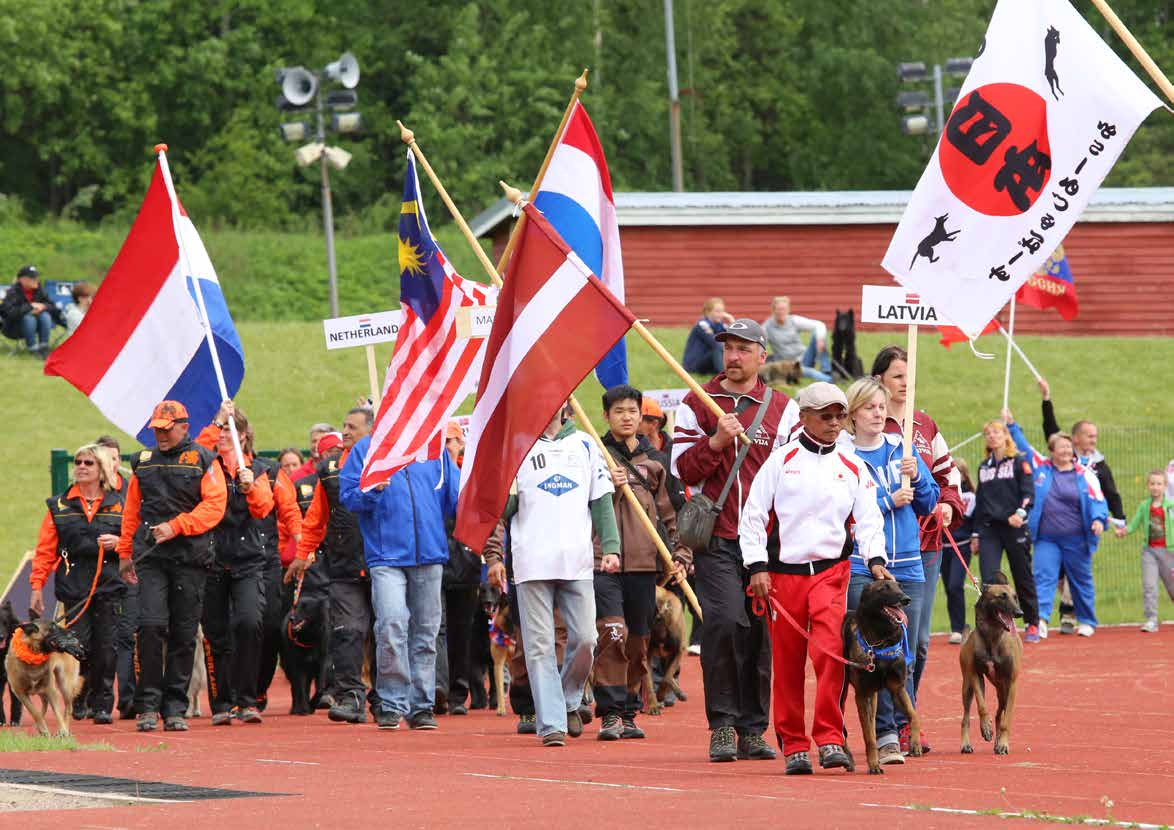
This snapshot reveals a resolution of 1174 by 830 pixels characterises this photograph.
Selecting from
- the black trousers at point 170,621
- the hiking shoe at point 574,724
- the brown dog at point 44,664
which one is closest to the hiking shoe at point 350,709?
the black trousers at point 170,621

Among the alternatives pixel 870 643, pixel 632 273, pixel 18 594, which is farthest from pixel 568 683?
pixel 632 273

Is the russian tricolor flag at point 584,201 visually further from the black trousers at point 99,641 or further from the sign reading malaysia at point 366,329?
the black trousers at point 99,641

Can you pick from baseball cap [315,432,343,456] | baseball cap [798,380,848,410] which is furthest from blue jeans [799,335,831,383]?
baseball cap [798,380,848,410]

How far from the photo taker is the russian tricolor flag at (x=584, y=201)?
1359 cm

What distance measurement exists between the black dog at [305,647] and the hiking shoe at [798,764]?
244 inches

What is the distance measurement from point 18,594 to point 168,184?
18.9 feet

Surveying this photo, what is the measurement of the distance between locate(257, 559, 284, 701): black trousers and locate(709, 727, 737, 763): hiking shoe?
17.2ft

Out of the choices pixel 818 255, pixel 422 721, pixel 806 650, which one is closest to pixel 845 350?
pixel 818 255

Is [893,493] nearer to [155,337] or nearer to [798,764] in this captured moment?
[798,764]

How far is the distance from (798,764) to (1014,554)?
1128cm

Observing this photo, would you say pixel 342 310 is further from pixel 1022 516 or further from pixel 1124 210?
pixel 1022 516

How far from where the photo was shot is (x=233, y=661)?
15.3m

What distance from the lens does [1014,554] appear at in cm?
2142

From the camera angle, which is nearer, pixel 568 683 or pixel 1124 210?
pixel 568 683
